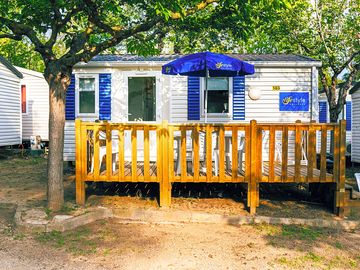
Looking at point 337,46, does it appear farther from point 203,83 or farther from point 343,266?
point 343,266

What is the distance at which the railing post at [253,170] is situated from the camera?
589 cm

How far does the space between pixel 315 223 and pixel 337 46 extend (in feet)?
29.4

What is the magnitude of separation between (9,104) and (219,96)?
905cm

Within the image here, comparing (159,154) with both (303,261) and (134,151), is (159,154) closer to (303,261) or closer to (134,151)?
(134,151)

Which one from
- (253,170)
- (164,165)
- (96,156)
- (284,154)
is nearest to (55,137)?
(96,156)

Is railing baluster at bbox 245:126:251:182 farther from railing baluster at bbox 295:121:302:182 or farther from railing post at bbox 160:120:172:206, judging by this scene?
railing post at bbox 160:120:172:206

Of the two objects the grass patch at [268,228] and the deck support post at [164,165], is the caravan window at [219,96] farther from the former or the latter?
the grass patch at [268,228]

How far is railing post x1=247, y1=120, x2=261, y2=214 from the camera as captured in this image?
19.3ft

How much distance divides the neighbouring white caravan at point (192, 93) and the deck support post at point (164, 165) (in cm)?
309

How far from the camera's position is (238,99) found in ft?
29.7

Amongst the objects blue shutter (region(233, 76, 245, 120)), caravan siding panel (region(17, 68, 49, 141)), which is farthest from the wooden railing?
caravan siding panel (region(17, 68, 49, 141))

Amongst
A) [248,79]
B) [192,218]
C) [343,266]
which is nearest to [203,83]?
[248,79]

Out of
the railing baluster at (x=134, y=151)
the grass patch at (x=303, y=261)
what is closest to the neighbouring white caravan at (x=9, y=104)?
the railing baluster at (x=134, y=151)

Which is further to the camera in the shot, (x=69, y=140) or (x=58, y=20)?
(x=69, y=140)
